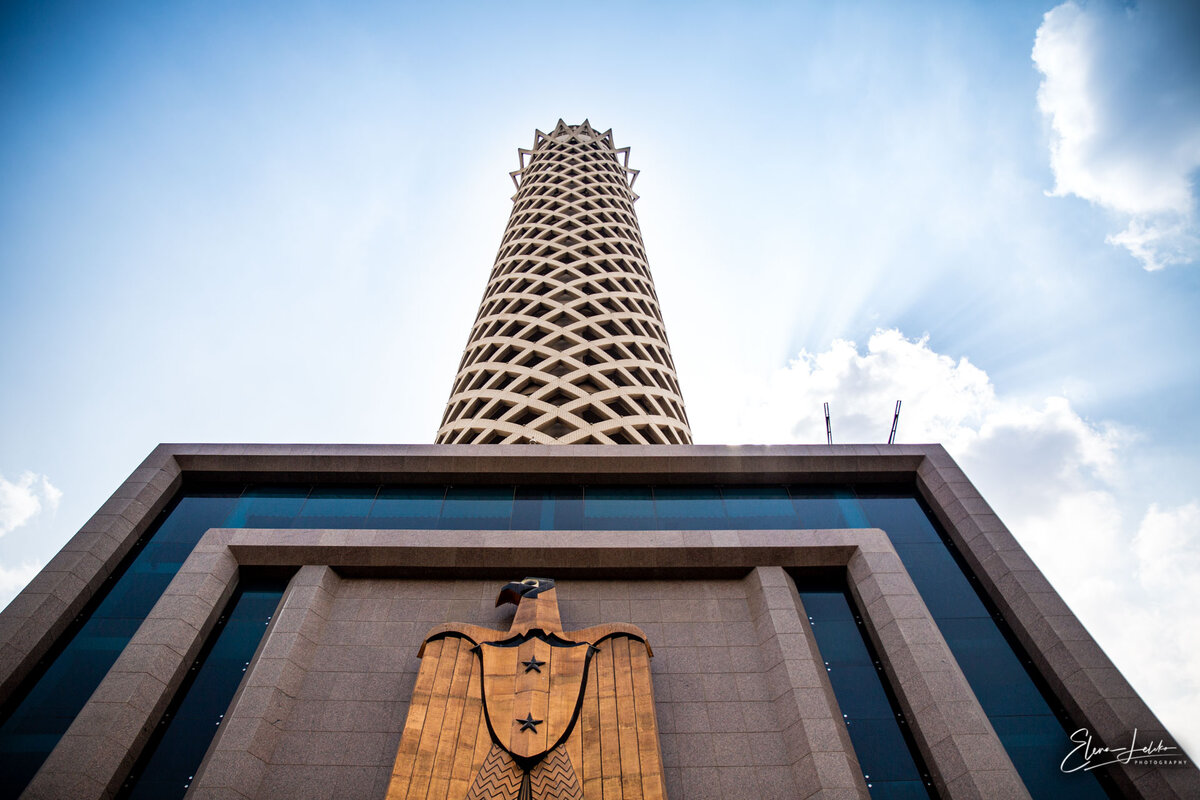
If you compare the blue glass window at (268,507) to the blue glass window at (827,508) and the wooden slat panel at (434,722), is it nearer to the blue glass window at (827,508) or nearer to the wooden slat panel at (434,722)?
the wooden slat panel at (434,722)

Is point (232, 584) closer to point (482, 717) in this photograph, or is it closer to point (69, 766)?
point (69, 766)

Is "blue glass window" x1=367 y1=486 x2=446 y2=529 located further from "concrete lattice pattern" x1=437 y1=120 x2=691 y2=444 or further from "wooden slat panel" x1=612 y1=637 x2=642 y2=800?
"concrete lattice pattern" x1=437 y1=120 x2=691 y2=444

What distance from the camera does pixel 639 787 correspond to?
28.6 feet

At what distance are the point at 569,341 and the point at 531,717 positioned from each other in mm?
16998

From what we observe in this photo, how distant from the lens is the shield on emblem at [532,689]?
9.16 metres

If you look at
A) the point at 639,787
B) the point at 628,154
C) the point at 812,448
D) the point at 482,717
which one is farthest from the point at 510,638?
the point at 628,154

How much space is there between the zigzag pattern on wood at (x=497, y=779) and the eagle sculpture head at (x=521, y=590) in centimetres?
261

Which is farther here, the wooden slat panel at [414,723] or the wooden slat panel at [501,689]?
the wooden slat panel at [501,689]

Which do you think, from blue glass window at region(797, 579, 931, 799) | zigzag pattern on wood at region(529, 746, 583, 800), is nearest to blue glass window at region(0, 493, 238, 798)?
zigzag pattern on wood at region(529, 746, 583, 800)

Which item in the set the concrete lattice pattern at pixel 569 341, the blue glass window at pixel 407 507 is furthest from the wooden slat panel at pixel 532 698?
the concrete lattice pattern at pixel 569 341

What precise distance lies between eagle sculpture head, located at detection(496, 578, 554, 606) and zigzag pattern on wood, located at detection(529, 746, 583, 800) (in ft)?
8.80

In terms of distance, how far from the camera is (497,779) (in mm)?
8750

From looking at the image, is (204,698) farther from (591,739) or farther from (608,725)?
(608,725)

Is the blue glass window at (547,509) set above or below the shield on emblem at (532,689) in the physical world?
above
